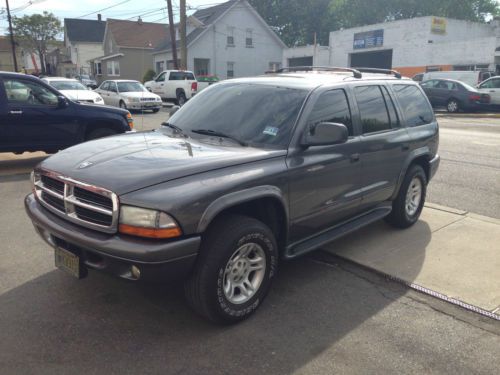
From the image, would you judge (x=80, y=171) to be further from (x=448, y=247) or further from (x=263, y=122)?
(x=448, y=247)

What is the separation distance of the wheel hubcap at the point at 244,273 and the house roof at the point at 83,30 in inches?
2438

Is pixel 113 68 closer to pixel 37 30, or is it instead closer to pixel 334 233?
pixel 37 30

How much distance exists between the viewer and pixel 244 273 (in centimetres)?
350

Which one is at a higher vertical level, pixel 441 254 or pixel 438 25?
pixel 438 25

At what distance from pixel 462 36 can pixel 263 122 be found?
3747 centimetres

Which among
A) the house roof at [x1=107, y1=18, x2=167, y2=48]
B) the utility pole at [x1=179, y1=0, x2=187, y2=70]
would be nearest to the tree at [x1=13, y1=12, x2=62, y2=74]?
the house roof at [x1=107, y1=18, x2=167, y2=48]

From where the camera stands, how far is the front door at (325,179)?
12.5 ft

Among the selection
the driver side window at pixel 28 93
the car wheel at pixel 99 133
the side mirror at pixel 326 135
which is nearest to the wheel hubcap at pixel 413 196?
the side mirror at pixel 326 135

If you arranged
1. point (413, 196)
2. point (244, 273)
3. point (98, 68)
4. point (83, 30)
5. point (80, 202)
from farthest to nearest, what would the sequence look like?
point (83, 30)
point (98, 68)
point (413, 196)
point (244, 273)
point (80, 202)

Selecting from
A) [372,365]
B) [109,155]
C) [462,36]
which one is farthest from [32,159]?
[462,36]

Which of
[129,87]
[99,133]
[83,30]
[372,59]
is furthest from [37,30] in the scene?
[99,133]

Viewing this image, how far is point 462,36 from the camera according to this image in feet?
118

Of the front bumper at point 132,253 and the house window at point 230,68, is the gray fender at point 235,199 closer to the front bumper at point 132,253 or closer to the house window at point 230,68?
the front bumper at point 132,253

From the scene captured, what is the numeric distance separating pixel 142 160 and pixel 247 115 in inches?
45.2
